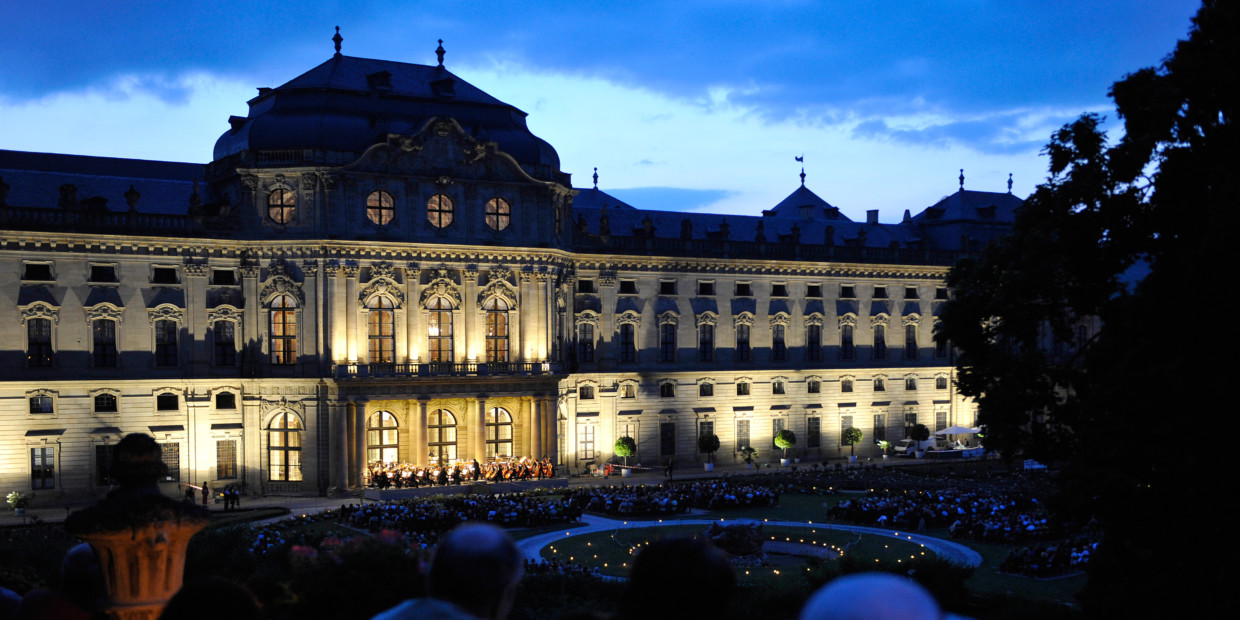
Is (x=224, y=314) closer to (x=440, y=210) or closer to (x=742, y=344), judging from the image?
(x=440, y=210)

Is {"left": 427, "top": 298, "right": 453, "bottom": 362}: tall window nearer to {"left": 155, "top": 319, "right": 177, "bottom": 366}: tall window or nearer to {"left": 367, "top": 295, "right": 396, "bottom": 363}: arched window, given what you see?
{"left": 367, "top": 295, "right": 396, "bottom": 363}: arched window

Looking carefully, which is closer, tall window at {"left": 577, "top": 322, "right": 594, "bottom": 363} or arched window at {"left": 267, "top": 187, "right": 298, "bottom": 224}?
arched window at {"left": 267, "top": 187, "right": 298, "bottom": 224}

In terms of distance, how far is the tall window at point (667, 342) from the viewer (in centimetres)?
6900

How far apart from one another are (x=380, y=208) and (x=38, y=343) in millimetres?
16625

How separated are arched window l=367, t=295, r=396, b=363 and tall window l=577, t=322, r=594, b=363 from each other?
12.0 meters

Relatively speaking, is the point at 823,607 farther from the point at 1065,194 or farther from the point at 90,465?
the point at 90,465

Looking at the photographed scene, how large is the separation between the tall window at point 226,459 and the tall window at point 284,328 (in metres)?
4.70

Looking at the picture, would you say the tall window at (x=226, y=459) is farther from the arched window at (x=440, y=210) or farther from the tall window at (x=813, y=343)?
the tall window at (x=813, y=343)

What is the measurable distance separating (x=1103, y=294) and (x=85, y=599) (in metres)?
19.9

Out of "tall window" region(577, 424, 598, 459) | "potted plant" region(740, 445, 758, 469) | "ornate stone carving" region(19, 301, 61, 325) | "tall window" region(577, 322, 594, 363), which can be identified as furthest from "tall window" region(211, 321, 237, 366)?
"potted plant" region(740, 445, 758, 469)

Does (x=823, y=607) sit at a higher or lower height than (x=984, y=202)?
lower

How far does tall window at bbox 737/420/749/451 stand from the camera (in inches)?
2785

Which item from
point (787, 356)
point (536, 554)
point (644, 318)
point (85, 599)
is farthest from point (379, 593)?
point (787, 356)

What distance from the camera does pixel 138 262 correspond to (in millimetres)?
55562
